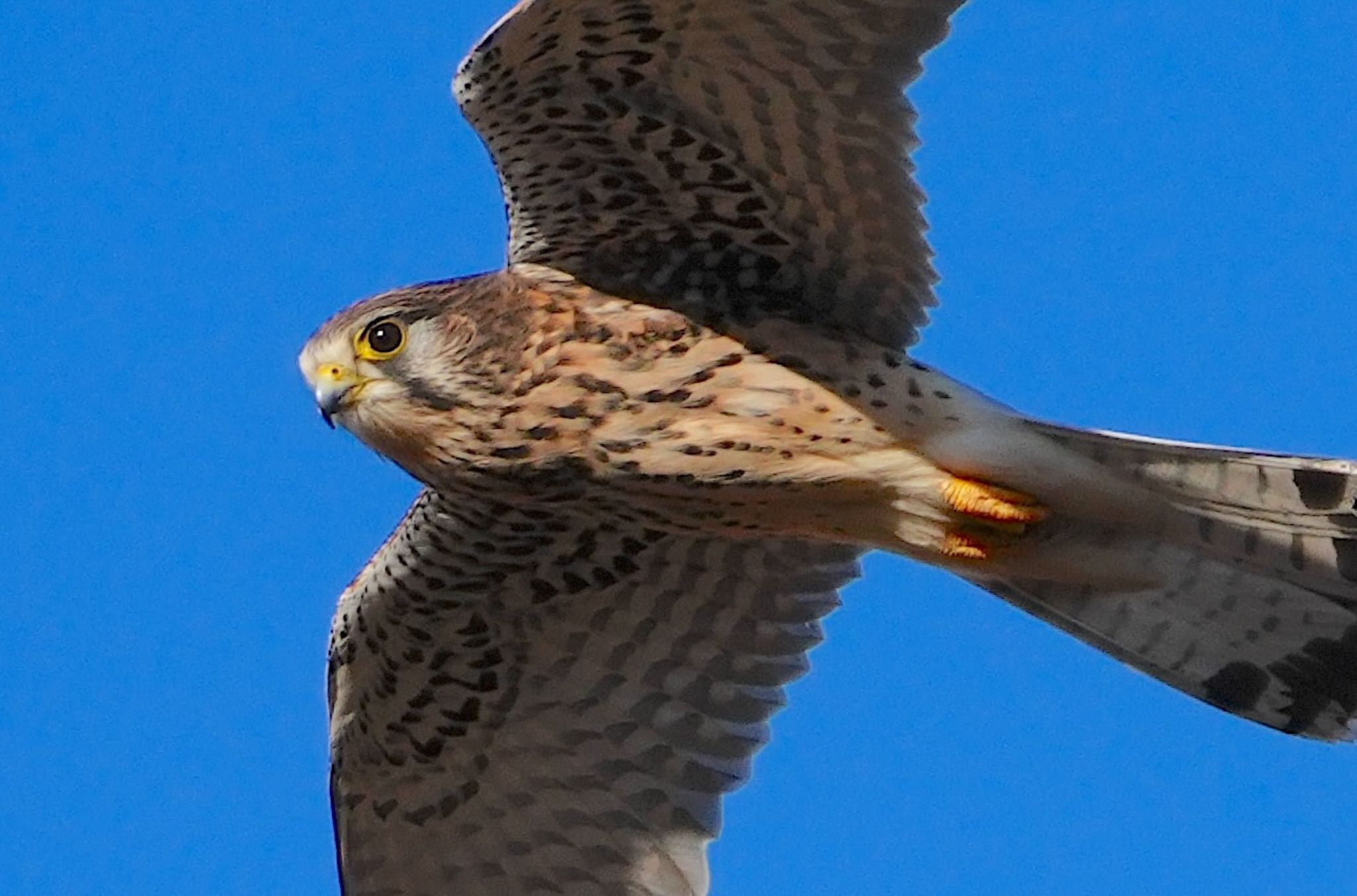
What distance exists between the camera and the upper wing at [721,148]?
621 cm

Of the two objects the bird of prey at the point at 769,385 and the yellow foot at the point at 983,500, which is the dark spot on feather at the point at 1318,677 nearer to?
the bird of prey at the point at 769,385

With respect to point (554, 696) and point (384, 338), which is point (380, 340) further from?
point (554, 696)

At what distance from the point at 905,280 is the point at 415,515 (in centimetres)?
158

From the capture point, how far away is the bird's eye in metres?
6.25

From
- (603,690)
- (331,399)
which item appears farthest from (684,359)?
(603,690)

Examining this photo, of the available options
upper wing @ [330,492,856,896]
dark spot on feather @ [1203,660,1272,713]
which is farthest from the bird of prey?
upper wing @ [330,492,856,896]

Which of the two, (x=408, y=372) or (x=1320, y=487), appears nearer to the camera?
(x=1320, y=487)

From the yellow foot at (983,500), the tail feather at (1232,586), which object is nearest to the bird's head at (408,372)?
the yellow foot at (983,500)

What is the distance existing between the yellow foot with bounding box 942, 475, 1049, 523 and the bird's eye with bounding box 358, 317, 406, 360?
146 cm

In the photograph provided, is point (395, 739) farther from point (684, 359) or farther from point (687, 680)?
point (684, 359)

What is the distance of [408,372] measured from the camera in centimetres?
624

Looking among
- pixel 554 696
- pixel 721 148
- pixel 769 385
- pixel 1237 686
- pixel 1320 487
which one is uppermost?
pixel 721 148

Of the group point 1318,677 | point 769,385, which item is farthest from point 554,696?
point 1318,677

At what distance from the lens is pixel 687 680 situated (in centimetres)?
737
